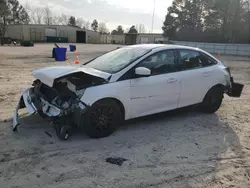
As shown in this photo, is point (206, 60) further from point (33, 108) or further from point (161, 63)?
point (33, 108)

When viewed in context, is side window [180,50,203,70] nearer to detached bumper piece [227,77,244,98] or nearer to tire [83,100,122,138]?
detached bumper piece [227,77,244,98]

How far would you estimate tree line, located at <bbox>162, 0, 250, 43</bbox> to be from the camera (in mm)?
41562

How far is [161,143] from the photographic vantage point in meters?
3.93

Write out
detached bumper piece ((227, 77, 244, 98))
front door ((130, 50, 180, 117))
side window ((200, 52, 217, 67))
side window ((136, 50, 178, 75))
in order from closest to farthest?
front door ((130, 50, 180, 117)), side window ((136, 50, 178, 75)), side window ((200, 52, 217, 67)), detached bumper piece ((227, 77, 244, 98))

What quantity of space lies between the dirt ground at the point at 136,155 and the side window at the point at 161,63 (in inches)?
43.7

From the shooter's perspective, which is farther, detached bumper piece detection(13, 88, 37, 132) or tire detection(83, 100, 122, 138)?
detached bumper piece detection(13, 88, 37, 132)

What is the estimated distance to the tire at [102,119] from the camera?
3.78 meters

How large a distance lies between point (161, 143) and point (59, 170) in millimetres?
1737

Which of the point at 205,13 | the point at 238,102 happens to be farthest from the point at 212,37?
the point at 238,102

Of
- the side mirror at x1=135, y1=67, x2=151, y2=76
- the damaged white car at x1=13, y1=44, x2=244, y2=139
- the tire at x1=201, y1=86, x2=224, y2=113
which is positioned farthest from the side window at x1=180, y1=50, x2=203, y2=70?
the side mirror at x1=135, y1=67, x2=151, y2=76

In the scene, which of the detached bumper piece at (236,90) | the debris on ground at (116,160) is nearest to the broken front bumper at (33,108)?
the debris on ground at (116,160)

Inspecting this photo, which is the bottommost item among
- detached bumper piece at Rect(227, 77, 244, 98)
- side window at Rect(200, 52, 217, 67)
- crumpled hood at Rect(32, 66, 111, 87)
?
detached bumper piece at Rect(227, 77, 244, 98)

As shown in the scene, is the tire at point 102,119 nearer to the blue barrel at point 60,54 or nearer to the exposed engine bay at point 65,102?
the exposed engine bay at point 65,102

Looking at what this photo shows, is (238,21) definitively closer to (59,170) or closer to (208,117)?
(208,117)
